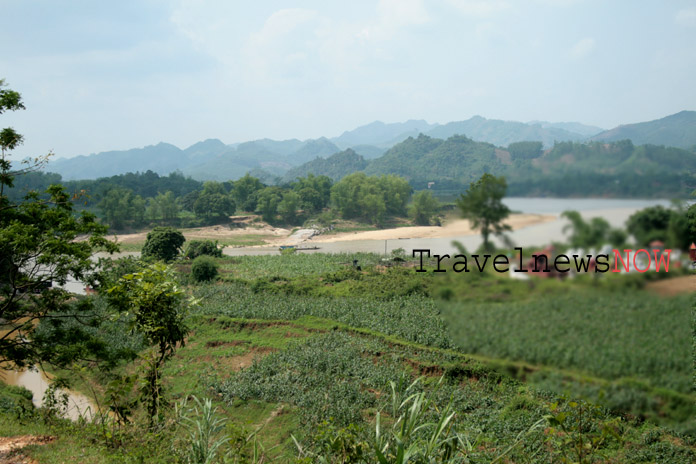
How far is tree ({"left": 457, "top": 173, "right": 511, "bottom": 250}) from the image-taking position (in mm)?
1581

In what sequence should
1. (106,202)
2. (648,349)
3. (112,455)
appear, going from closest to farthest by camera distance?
1. (648,349)
2. (112,455)
3. (106,202)

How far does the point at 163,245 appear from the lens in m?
24.6

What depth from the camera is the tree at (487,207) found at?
158 centimetres

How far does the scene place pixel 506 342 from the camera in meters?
1.59

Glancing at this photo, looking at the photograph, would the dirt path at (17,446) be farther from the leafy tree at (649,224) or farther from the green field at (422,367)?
the leafy tree at (649,224)

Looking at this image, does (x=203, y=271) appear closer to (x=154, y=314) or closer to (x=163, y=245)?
(x=163, y=245)

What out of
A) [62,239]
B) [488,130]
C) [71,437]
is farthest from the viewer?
[488,130]

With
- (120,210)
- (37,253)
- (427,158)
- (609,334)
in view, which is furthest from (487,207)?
(427,158)

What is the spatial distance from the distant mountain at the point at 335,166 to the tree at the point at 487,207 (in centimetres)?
12279

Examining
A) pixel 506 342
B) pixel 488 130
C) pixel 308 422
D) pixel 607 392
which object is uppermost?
pixel 488 130

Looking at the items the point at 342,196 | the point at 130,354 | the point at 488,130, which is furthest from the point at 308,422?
the point at 488,130

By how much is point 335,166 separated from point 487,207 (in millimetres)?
131159

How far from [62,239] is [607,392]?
29.2 ft

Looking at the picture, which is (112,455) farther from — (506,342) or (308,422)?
(308,422)
